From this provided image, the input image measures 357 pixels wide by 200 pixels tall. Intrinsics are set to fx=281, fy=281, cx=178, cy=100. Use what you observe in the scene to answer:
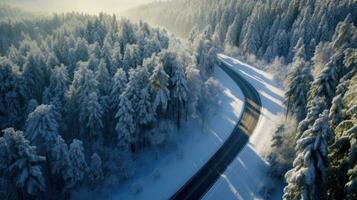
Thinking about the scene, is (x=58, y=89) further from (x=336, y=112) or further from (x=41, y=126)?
(x=336, y=112)

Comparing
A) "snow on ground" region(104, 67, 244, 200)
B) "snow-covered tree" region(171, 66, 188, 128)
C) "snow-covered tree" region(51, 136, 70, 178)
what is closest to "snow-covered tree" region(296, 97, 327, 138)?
"snow on ground" region(104, 67, 244, 200)

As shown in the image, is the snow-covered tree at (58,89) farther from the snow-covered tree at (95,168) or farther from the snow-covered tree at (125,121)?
the snow-covered tree at (95,168)

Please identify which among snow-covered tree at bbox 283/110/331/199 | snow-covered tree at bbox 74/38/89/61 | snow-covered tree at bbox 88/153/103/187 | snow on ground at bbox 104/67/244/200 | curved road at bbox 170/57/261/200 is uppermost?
snow-covered tree at bbox 283/110/331/199

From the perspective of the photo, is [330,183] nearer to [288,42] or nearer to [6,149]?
[6,149]

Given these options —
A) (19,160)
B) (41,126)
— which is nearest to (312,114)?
(19,160)

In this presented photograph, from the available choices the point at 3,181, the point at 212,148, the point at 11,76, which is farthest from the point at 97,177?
the point at 11,76

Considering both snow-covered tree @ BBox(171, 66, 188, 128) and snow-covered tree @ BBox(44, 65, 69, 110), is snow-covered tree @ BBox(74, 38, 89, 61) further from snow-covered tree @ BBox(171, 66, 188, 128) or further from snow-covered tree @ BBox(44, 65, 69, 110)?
snow-covered tree @ BBox(171, 66, 188, 128)

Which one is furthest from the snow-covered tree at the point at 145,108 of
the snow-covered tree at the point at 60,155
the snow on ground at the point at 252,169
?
the snow on ground at the point at 252,169
